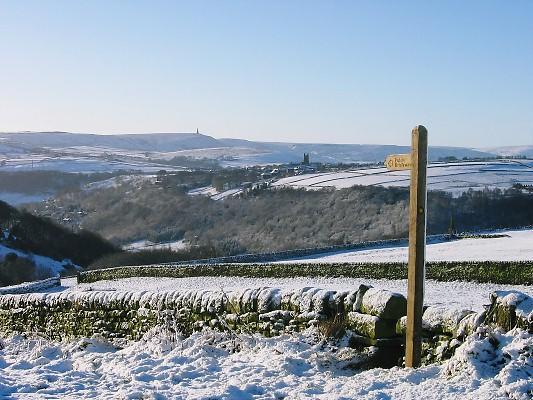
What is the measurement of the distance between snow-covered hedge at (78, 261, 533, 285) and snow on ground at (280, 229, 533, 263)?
11.8 feet

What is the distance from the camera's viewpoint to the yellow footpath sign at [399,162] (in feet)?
24.5

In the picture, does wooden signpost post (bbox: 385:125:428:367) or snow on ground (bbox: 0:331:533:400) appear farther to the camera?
wooden signpost post (bbox: 385:125:428:367)

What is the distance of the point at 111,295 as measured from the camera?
1171 cm

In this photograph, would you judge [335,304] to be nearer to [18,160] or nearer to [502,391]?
[502,391]

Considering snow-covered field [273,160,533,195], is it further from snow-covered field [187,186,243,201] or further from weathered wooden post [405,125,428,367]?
weathered wooden post [405,125,428,367]

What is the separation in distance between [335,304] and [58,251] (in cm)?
6496

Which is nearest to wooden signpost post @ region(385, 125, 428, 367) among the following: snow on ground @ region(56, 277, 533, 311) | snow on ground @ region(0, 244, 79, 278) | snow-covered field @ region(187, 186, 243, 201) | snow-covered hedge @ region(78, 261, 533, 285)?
snow on ground @ region(56, 277, 533, 311)

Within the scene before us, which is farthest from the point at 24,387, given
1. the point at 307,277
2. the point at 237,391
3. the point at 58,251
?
the point at 58,251

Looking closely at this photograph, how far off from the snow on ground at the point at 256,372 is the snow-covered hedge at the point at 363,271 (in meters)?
15.7

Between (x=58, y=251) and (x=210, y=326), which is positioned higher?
(x=210, y=326)

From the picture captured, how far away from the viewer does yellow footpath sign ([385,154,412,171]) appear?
24.5 ft

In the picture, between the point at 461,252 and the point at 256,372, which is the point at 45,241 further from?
the point at 256,372

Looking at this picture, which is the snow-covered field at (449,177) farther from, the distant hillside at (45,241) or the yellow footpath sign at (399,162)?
the yellow footpath sign at (399,162)

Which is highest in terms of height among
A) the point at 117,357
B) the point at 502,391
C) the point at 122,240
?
the point at 502,391
